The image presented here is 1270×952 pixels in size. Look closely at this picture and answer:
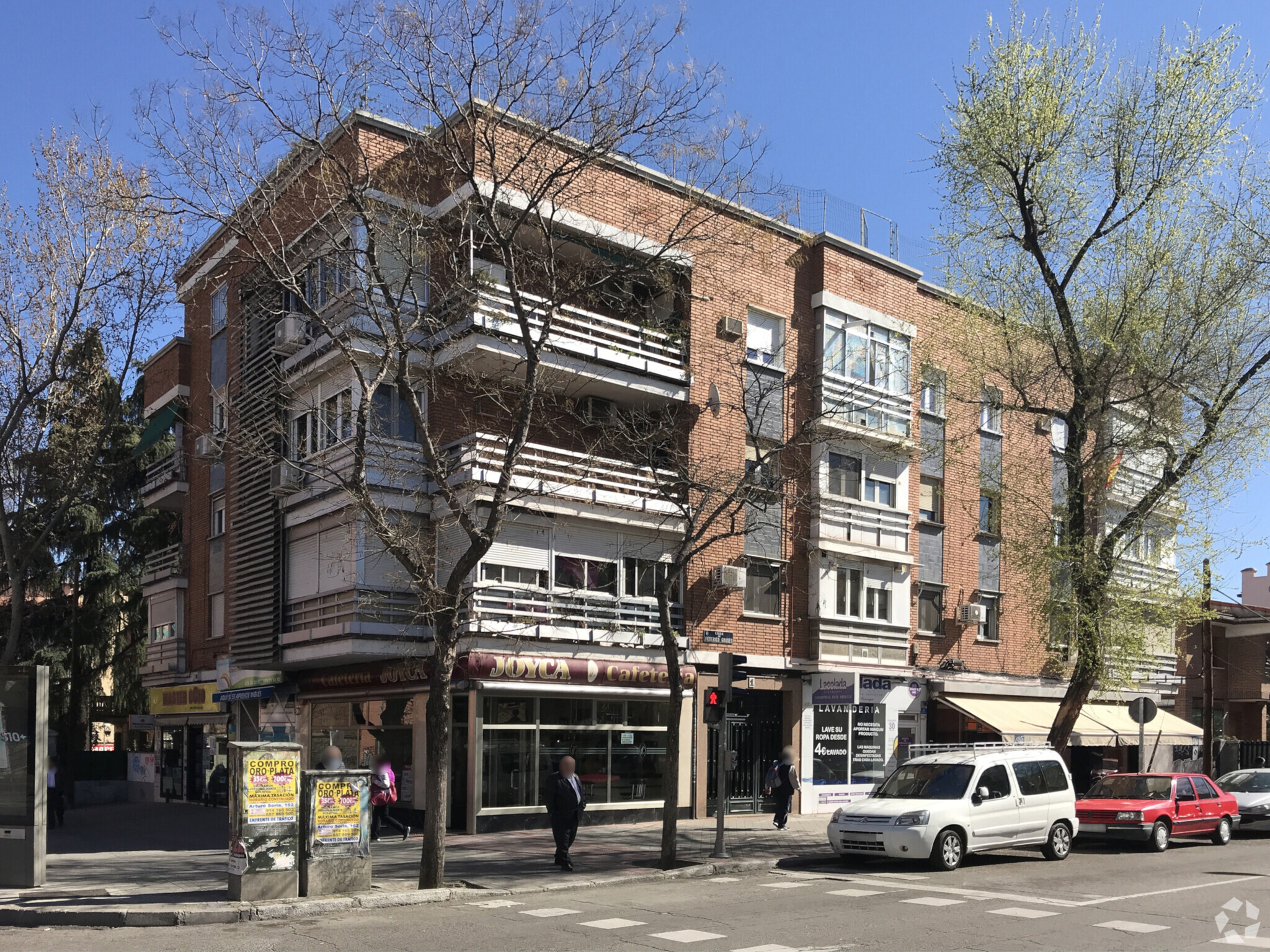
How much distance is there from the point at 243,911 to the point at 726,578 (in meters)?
13.6

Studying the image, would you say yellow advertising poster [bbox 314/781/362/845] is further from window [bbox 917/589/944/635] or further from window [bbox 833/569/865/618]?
window [bbox 917/589/944/635]

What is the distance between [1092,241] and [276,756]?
15953 millimetres

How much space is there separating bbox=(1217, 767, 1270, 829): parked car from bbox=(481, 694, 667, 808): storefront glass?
35.7ft

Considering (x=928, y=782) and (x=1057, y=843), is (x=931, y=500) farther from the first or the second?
(x=928, y=782)

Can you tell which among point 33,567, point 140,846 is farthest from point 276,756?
point 33,567

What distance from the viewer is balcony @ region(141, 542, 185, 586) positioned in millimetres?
30781

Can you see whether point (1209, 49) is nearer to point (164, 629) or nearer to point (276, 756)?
point (276, 756)

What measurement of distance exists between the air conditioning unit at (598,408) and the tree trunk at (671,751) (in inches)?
305

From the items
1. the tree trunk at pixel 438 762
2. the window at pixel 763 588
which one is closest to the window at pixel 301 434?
the window at pixel 763 588

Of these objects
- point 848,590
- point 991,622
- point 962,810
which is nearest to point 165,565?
point 848,590

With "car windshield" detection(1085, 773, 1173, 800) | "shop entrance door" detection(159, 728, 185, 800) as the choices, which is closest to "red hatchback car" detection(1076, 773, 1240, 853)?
"car windshield" detection(1085, 773, 1173, 800)

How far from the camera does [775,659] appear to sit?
24891 millimetres

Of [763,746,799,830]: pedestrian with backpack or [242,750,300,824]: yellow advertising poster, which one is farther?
[763,746,799,830]: pedestrian with backpack

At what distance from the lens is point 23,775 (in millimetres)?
13266
